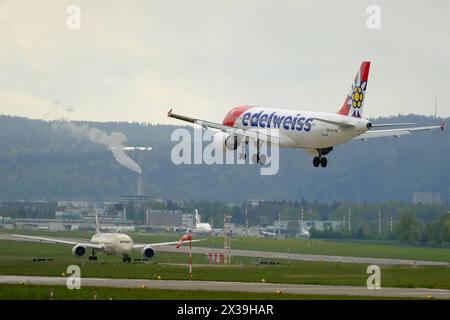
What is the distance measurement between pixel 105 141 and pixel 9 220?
17.5m

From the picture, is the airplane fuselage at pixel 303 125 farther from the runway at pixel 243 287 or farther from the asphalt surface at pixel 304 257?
the asphalt surface at pixel 304 257

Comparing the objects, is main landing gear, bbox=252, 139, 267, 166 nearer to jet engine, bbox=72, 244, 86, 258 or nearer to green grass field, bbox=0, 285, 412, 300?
jet engine, bbox=72, 244, 86, 258

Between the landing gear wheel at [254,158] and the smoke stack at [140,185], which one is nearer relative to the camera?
the landing gear wheel at [254,158]

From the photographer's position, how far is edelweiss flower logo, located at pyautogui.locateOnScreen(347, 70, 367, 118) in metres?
92.5

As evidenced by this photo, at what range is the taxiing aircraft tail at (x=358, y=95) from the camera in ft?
304

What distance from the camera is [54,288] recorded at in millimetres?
65250

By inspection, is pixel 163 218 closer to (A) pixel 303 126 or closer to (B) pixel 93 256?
(B) pixel 93 256

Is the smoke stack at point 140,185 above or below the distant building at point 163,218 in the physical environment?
above

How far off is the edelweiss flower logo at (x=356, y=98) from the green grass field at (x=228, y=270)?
39.0 feet

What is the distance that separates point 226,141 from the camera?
97688 mm

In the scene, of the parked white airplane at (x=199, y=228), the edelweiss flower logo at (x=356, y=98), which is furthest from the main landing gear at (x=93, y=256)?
the parked white airplane at (x=199, y=228)

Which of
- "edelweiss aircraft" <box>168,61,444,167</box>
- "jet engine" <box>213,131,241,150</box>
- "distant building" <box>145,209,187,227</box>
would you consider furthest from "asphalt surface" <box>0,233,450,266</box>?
"distant building" <box>145,209,187,227</box>

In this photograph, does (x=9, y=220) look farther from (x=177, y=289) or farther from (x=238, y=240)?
(x=177, y=289)
